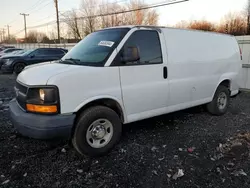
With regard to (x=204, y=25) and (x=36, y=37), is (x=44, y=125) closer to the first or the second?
(x=204, y=25)

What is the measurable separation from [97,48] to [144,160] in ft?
6.51

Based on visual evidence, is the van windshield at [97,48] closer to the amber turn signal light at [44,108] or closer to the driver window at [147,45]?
the driver window at [147,45]

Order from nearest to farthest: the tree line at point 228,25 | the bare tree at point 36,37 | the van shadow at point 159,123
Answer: the van shadow at point 159,123 → the tree line at point 228,25 → the bare tree at point 36,37

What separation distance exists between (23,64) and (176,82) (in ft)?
39.8

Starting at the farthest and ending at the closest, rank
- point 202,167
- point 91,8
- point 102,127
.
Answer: point 91,8, point 102,127, point 202,167

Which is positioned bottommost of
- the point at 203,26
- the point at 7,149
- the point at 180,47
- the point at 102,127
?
the point at 7,149

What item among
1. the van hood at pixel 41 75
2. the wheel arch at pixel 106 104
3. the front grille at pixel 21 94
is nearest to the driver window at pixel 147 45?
the wheel arch at pixel 106 104

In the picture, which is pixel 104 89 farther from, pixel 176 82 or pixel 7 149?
pixel 7 149

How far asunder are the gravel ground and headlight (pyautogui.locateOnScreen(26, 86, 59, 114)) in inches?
35.2

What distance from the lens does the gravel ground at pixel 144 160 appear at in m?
2.78

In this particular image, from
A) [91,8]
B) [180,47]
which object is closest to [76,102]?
[180,47]

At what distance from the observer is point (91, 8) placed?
33719mm

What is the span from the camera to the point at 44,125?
277 cm

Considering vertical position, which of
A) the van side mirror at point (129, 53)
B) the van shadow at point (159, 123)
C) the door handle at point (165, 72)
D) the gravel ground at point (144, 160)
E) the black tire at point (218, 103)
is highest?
the van side mirror at point (129, 53)
